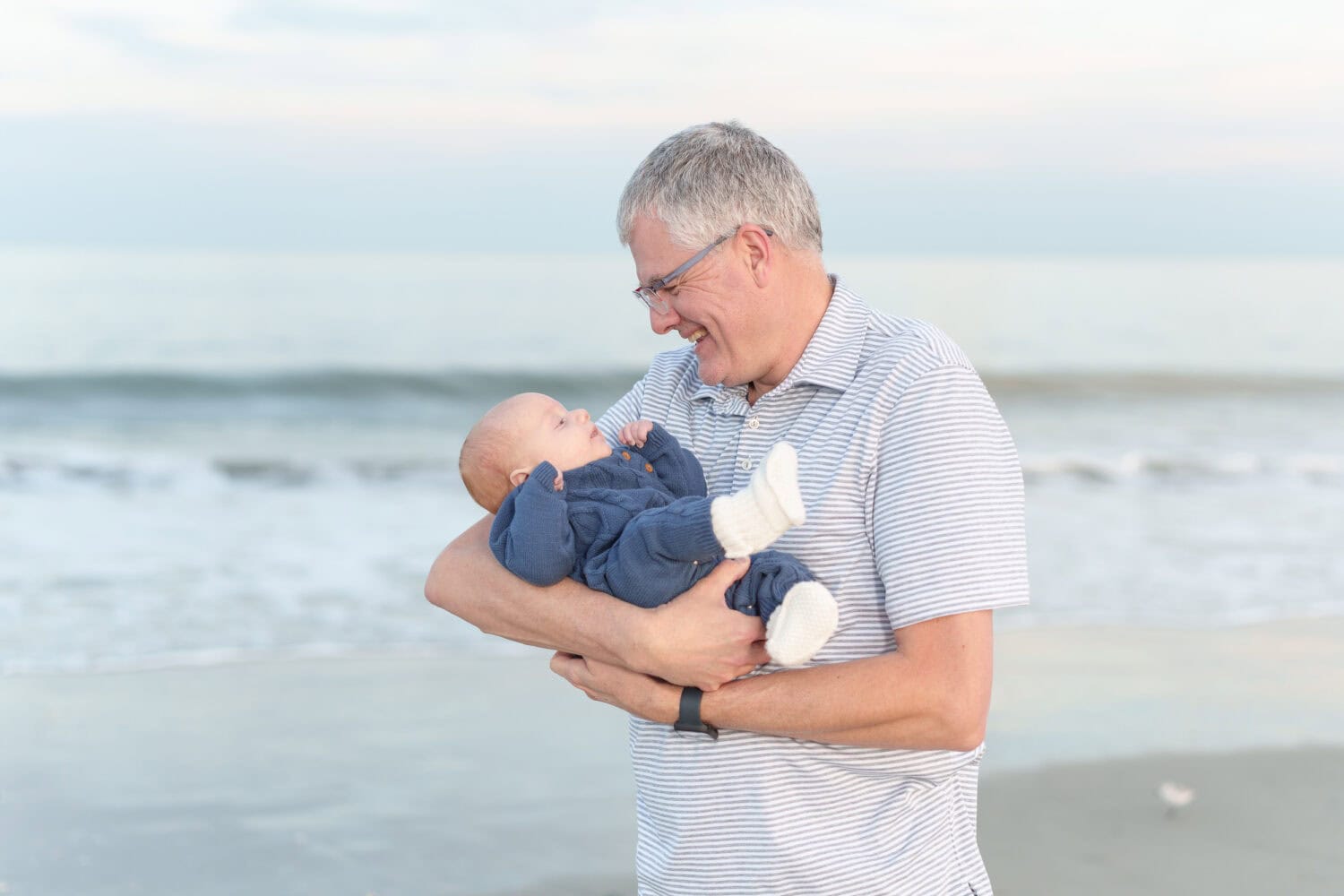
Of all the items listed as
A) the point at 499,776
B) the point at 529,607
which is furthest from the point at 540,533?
the point at 499,776

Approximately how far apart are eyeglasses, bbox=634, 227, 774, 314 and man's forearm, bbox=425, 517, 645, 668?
1.70ft

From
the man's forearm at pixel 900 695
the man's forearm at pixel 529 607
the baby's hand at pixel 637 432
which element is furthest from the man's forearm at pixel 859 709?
the baby's hand at pixel 637 432

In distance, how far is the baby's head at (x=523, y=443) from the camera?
243 cm

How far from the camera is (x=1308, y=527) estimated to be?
932 centimetres

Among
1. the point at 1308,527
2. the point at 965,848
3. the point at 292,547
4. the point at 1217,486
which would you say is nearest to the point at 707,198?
the point at 965,848

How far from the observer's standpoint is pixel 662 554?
206 centimetres

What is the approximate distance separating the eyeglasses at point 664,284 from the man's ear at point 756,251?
0.04 ft

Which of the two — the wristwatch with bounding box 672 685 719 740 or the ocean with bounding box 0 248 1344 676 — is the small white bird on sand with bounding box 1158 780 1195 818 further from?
the wristwatch with bounding box 672 685 719 740

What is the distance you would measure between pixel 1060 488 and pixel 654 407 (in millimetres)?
9346

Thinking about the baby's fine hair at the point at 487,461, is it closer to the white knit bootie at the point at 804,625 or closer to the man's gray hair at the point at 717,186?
the man's gray hair at the point at 717,186

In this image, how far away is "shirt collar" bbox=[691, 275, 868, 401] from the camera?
6.91ft

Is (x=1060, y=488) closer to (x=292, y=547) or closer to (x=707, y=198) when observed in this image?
(x=292, y=547)

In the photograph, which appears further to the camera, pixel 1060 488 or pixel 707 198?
pixel 1060 488

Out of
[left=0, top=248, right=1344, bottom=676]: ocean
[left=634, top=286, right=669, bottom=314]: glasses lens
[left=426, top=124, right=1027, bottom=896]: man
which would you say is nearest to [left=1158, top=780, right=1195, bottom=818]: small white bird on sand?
[left=0, top=248, right=1344, bottom=676]: ocean
